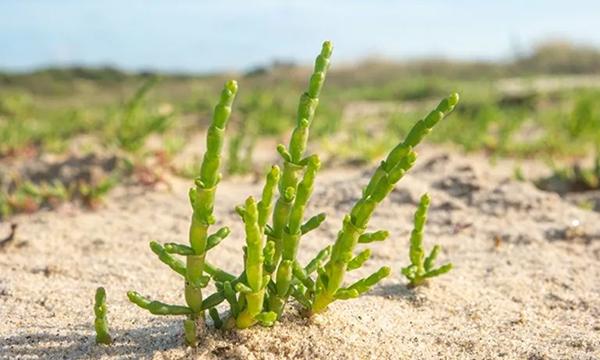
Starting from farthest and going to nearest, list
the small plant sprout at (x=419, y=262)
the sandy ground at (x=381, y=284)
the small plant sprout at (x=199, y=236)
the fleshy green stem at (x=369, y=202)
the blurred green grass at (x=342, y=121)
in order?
the blurred green grass at (x=342, y=121) < the small plant sprout at (x=419, y=262) < the sandy ground at (x=381, y=284) < the fleshy green stem at (x=369, y=202) < the small plant sprout at (x=199, y=236)

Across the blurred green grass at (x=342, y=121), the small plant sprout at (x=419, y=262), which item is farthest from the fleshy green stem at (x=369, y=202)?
the blurred green grass at (x=342, y=121)

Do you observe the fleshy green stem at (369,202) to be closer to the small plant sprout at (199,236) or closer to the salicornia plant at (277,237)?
the salicornia plant at (277,237)

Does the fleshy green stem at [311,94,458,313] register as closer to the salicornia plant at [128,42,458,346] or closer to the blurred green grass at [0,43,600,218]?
the salicornia plant at [128,42,458,346]

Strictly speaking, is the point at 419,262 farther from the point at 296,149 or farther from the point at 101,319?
the point at 101,319

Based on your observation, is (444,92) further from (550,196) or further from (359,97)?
(550,196)

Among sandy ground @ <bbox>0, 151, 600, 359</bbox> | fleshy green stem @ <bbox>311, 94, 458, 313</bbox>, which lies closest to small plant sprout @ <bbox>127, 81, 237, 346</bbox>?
sandy ground @ <bbox>0, 151, 600, 359</bbox>

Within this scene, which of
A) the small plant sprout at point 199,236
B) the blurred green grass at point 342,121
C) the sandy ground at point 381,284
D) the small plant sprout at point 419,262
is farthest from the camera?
the blurred green grass at point 342,121

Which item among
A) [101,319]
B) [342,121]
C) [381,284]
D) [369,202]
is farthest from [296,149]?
[342,121]
